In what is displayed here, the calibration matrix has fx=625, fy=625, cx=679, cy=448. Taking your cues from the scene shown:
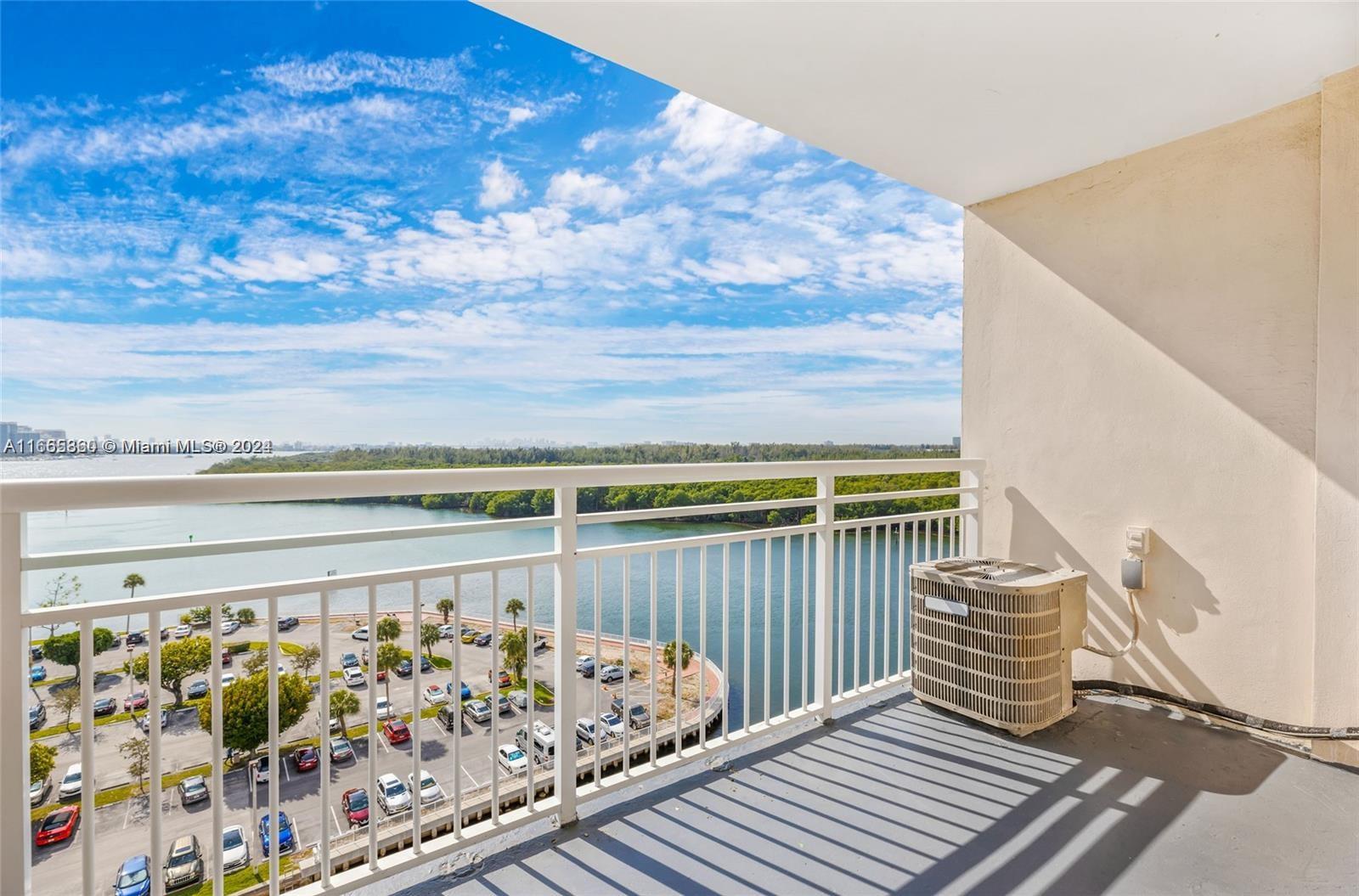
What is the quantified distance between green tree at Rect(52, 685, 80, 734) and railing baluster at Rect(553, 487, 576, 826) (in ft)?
3.41

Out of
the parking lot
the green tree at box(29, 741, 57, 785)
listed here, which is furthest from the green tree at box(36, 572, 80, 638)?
the green tree at box(29, 741, 57, 785)

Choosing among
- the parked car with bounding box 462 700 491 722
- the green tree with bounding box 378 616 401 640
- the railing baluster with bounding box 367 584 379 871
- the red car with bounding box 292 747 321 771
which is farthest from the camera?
the parked car with bounding box 462 700 491 722

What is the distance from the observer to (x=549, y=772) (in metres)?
1.95

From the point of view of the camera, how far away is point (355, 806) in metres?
1.79

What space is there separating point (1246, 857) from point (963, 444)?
2.03 m

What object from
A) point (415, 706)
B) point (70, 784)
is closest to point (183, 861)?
point (70, 784)

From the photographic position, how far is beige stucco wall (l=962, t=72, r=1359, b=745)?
7.28ft

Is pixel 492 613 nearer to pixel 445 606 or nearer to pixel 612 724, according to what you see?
pixel 445 606

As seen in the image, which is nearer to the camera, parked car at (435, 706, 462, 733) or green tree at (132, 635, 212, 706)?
green tree at (132, 635, 212, 706)

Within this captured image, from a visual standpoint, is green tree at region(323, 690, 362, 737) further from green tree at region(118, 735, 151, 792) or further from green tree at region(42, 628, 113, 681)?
green tree at region(42, 628, 113, 681)

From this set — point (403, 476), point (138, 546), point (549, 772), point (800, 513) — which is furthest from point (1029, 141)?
point (138, 546)

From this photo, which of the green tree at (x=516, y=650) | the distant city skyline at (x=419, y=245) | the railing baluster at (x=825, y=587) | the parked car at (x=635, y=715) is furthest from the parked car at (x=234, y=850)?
the distant city skyline at (x=419, y=245)

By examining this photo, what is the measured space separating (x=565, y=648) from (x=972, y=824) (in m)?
1.33

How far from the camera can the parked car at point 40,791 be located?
3.96 ft
